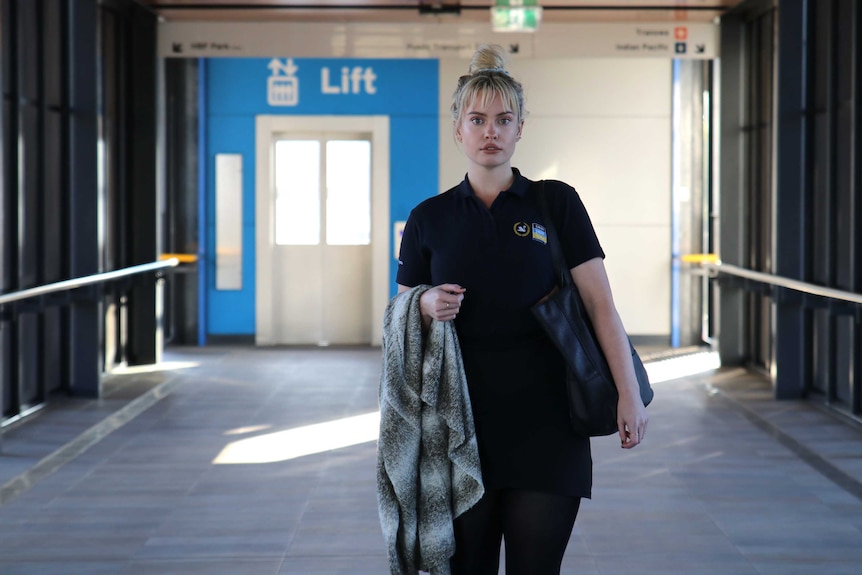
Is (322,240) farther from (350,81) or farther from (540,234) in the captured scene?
(540,234)

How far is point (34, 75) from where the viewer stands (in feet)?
27.9

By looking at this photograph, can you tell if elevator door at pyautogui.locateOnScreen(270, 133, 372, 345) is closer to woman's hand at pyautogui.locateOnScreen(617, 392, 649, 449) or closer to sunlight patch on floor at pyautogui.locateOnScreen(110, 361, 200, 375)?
sunlight patch on floor at pyautogui.locateOnScreen(110, 361, 200, 375)

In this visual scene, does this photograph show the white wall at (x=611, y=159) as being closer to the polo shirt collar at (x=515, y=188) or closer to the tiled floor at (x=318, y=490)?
the tiled floor at (x=318, y=490)

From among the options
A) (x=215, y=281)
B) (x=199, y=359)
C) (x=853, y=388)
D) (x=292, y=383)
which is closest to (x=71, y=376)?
(x=292, y=383)

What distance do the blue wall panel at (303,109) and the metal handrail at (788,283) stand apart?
155 inches

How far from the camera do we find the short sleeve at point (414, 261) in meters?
2.61

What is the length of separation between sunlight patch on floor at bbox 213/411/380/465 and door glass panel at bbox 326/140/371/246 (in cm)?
572

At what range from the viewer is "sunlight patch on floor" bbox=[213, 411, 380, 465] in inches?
271

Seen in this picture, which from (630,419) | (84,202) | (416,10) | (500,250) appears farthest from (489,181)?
(416,10)

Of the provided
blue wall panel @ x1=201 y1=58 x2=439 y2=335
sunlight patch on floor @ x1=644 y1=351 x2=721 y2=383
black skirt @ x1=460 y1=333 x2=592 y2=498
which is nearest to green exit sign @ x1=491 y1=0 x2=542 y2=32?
sunlight patch on floor @ x1=644 y1=351 x2=721 y2=383

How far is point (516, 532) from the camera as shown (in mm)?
2529

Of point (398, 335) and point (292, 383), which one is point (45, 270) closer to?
point (292, 383)

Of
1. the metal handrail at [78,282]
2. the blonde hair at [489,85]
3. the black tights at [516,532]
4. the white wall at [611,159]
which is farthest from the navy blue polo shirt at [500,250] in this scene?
the white wall at [611,159]

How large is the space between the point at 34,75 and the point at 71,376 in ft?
7.88
